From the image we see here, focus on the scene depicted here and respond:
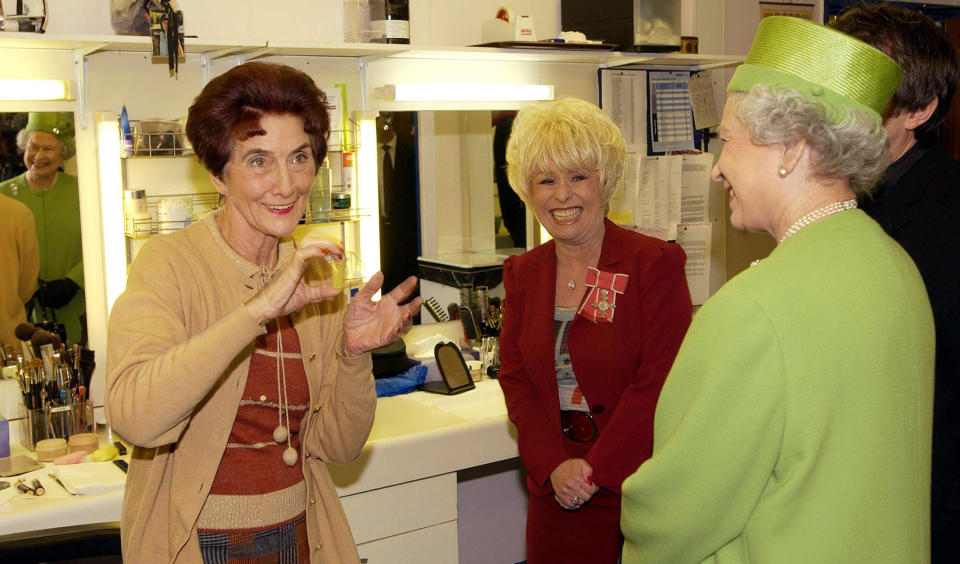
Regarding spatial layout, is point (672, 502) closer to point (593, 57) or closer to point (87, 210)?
point (87, 210)

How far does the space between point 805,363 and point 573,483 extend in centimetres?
106

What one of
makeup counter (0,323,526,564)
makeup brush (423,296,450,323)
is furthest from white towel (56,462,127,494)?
→ makeup brush (423,296,450,323)

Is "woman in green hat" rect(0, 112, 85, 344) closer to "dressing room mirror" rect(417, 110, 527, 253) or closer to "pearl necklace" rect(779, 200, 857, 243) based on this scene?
"dressing room mirror" rect(417, 110, 527, 253)

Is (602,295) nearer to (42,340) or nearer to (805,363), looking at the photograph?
(805,363)

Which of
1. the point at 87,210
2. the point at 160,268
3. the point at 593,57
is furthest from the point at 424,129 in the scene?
the point at 160,268

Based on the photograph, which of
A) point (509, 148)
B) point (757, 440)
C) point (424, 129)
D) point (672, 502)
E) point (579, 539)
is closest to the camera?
point (757, 440)

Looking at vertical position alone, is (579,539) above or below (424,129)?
below

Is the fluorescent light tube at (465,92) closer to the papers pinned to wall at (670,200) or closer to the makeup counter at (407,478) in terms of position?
the papers pinned to wall at (670,200)

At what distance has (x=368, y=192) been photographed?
3232 millimetres

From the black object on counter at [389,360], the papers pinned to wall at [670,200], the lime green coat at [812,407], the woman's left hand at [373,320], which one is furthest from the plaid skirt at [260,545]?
the papers pinned to wall at [670,200]

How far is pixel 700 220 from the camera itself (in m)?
4.09

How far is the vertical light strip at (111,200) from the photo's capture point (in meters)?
2.78

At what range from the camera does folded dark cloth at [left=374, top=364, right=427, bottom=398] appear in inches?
127

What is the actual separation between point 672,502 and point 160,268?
93cm
